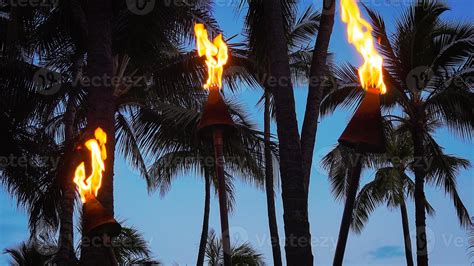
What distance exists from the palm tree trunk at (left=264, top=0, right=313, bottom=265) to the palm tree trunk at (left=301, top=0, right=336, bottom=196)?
0.69 metres

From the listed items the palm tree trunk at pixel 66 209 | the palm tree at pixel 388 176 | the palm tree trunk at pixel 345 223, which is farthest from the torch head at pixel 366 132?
the palm tree at pixel 388 176

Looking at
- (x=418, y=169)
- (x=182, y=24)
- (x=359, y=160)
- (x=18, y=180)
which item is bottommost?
(x=359, y=160)

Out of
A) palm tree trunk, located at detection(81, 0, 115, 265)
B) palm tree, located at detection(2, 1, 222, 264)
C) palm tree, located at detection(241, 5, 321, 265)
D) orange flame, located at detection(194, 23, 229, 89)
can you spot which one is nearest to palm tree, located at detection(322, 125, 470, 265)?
palm tree, located at detection(241, 5, 321, 265)

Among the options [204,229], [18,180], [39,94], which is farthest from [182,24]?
[204,229]

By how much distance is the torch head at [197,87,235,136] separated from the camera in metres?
4.59

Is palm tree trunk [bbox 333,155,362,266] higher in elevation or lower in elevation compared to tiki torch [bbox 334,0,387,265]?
lower

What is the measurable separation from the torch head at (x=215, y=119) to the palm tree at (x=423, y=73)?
31.7 ft

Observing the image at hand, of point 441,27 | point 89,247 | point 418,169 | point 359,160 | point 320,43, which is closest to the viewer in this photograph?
point 359,160

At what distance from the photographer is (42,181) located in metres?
13.7

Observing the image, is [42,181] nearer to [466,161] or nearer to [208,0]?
[208,0]

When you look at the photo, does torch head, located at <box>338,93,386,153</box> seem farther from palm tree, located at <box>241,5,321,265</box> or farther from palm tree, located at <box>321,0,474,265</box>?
palm tree, located at <box>321,0,474,265</box>

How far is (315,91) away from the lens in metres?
8.80

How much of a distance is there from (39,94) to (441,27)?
917cm

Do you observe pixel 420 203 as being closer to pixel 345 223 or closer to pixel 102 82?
pixel 102 82
